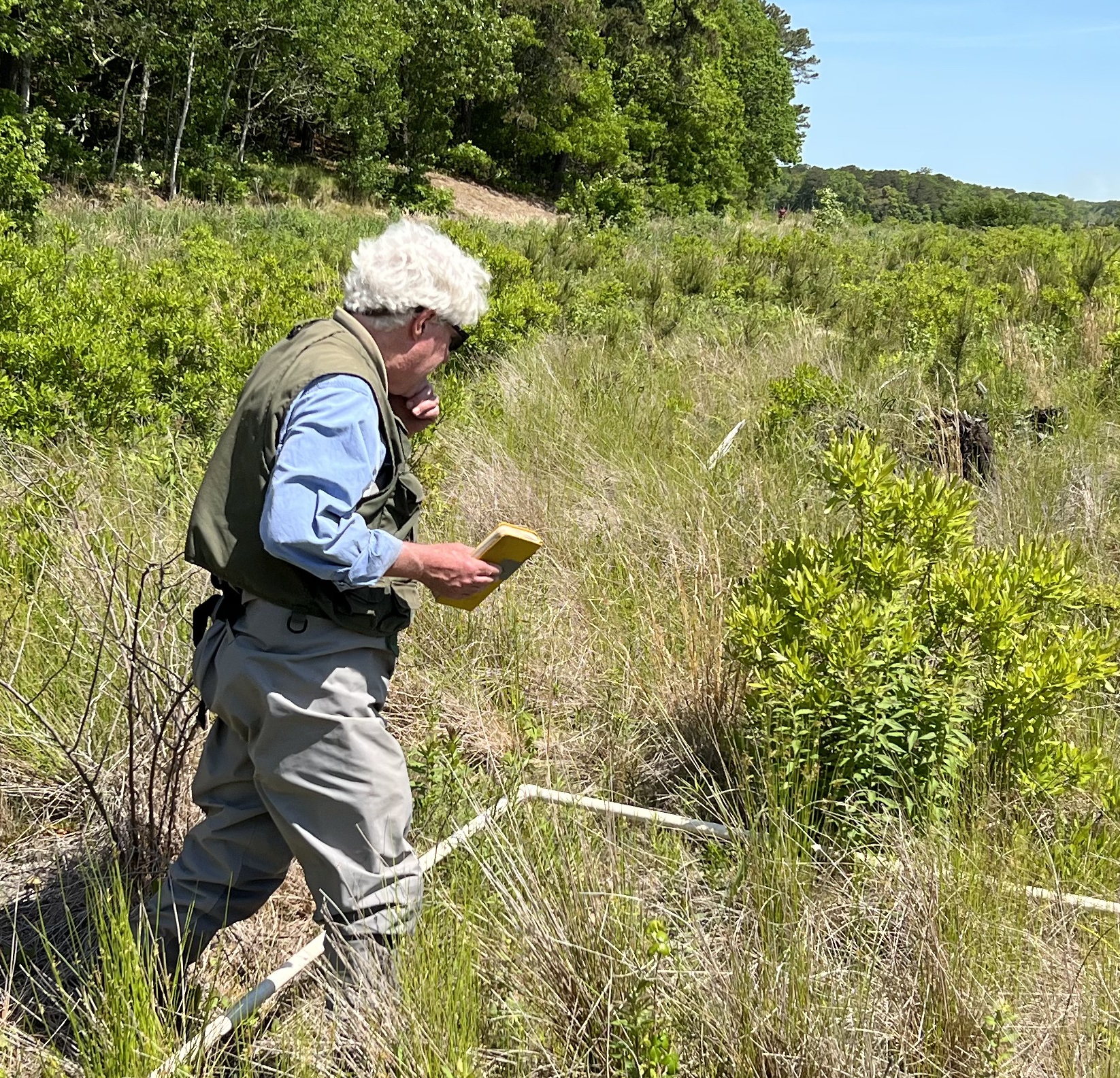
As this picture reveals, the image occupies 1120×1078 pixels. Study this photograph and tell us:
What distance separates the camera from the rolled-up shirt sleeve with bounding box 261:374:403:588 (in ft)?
7.25

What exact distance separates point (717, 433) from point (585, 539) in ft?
6.43

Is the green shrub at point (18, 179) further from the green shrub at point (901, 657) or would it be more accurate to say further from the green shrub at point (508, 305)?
the green shrub at point (901, 657)

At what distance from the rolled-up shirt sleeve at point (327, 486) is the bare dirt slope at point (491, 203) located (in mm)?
35347

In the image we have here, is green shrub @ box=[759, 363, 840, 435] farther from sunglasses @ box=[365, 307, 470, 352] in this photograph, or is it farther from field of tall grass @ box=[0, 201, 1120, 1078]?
sunglasses @ box=[365, 307, 470, 352]

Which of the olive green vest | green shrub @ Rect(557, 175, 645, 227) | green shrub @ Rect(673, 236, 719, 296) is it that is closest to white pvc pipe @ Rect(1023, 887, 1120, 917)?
the olive green vest

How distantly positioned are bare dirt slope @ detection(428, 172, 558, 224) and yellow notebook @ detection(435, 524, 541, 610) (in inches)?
1387

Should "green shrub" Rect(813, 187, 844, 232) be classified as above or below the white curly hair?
above

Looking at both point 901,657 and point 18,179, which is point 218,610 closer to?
point 901,657

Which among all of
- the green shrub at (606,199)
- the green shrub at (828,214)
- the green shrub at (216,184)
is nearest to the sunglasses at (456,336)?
the green shrub at (828,214)

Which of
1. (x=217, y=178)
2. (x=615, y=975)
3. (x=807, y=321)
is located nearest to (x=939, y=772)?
(x=615, y=975)

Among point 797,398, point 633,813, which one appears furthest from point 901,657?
point 797,398

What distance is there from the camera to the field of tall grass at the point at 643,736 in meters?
2.27

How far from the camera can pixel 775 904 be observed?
262cm

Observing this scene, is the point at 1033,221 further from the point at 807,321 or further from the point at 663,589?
the point at 663,589
